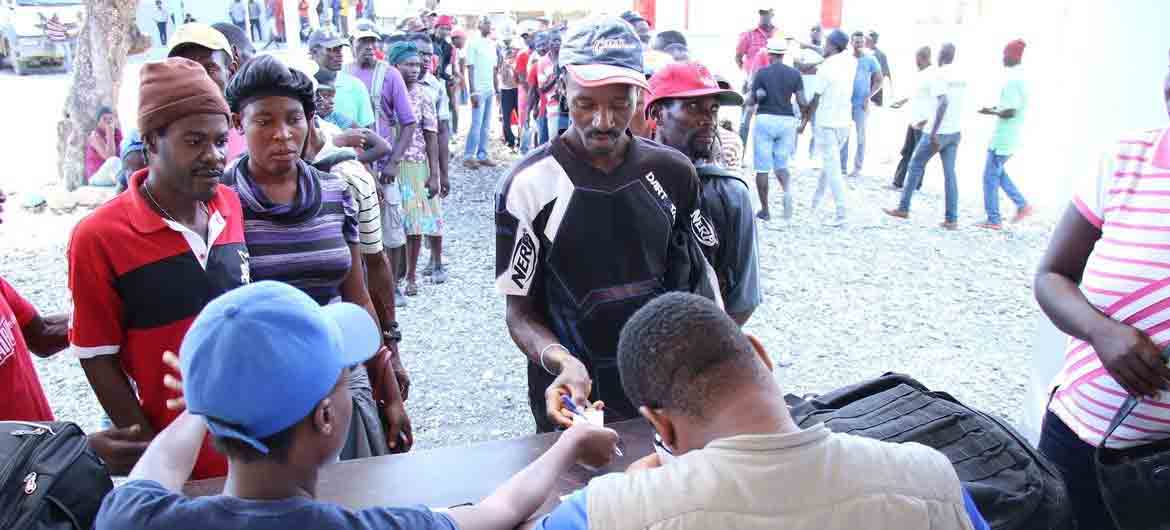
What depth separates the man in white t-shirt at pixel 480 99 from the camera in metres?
10.3

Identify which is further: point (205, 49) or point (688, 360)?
point (205, 49)

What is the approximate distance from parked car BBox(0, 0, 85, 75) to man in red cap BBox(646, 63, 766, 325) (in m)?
21.3

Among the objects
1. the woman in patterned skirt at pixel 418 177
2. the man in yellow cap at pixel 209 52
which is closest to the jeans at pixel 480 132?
the woman in patterned skirt at pixel 418 177

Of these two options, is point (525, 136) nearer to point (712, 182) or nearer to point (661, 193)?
point (712, 182)

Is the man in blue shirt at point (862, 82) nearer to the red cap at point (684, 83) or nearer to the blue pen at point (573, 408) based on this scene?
the red cap at point (684, 83)

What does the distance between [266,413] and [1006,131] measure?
774cm

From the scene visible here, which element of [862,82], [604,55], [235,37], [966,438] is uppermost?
[235,37]

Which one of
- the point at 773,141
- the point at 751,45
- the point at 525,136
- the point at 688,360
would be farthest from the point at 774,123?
the point at 688,360

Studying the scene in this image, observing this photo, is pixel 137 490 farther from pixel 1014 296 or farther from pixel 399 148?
pixel 1014 296

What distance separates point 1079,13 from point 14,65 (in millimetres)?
23715

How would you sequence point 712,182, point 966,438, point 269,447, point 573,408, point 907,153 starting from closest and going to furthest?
point 269,447
point 966,438
point 573,408
point 712,182
point 907,153

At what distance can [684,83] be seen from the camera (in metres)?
2.88

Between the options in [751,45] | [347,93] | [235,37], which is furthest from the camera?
[751,45]

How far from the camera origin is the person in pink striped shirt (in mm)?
1781
